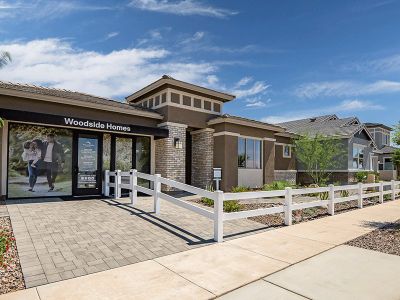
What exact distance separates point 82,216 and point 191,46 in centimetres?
1063

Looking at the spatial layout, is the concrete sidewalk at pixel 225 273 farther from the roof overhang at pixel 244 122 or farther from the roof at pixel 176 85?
the roof at pixel 176 85

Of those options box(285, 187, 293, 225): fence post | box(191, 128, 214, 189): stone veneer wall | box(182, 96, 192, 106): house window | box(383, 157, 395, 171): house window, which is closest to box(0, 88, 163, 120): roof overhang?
box(182, 96, 192, 106): house window

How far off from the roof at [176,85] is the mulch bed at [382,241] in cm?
1061

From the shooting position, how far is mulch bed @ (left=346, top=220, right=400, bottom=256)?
6098 mm

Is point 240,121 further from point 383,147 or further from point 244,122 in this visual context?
point 383,147

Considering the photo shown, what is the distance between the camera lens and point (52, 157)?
38.0 feet

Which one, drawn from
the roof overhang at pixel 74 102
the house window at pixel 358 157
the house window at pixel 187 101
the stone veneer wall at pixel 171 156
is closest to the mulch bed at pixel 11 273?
the roof overhang at pixel 74 102

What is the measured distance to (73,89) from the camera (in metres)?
15.4

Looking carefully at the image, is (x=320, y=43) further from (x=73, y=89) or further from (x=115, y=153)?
(x=73, y=89)

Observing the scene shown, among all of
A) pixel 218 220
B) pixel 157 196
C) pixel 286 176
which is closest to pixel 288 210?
pixel 218 220

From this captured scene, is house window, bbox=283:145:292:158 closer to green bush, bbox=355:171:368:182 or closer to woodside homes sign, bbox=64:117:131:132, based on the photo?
green bush, bbox=355:171:368:182

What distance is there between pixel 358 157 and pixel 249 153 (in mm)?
13362

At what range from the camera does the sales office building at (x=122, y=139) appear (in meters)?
10.8

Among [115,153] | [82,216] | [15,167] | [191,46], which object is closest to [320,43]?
[191,46]
